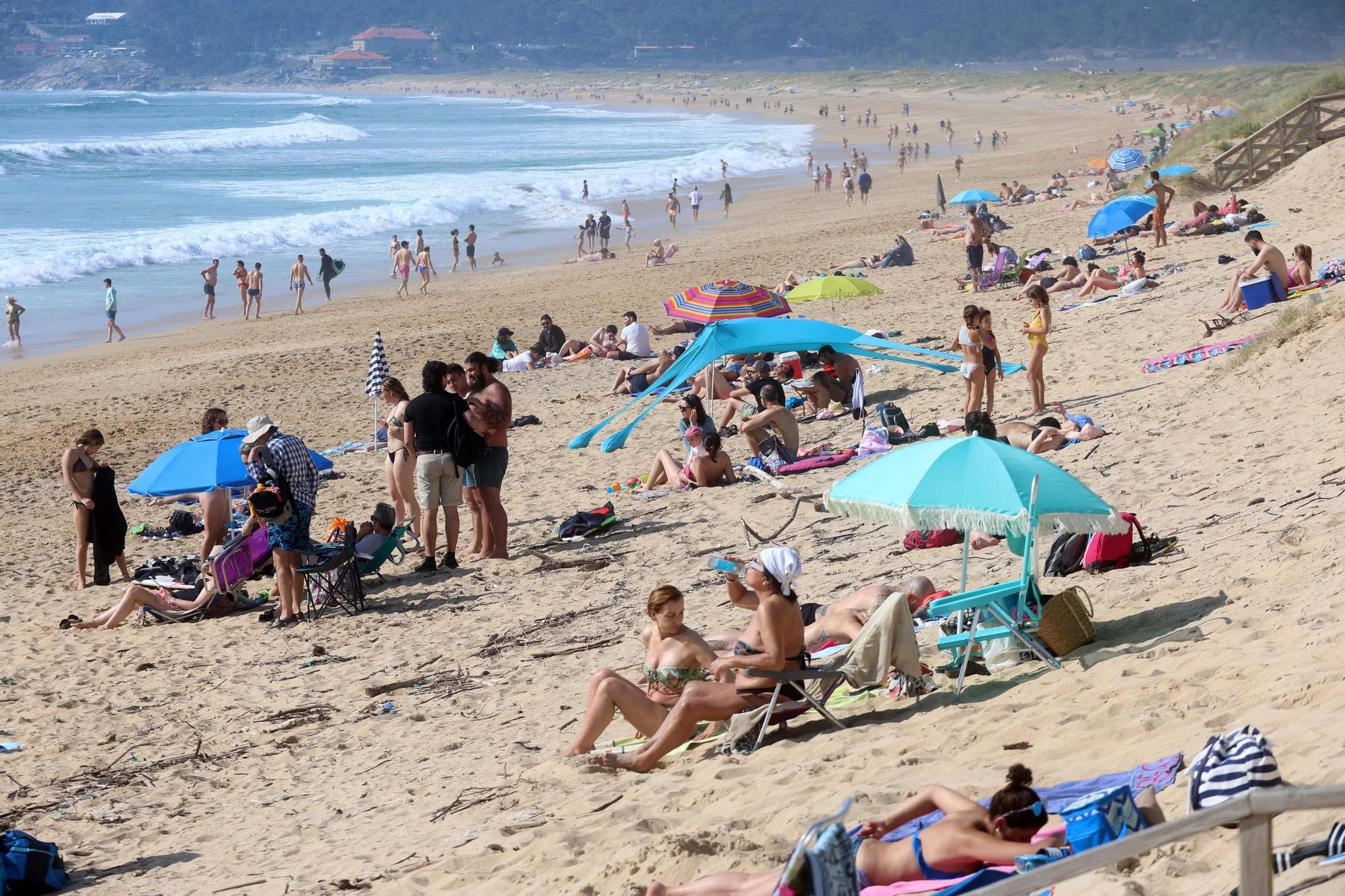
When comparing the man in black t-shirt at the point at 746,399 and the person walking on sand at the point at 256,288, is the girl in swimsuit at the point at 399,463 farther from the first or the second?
the person walking on sand at the point at 256,288

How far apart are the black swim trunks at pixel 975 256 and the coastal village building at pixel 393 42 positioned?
164682 millimetres

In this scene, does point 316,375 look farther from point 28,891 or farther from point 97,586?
point 28,891

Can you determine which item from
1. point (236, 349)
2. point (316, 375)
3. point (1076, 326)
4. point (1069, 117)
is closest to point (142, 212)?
point (236, 349)

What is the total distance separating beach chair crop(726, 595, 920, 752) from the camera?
18.7 ft

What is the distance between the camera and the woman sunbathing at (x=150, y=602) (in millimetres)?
8930

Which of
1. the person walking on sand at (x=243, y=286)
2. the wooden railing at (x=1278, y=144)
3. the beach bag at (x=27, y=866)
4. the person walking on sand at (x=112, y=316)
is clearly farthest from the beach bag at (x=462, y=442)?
the wooden railing at (x=1278, y=144)

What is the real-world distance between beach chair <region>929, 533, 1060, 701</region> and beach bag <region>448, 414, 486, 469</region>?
403 centimetres

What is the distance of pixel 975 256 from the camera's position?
19.3 m

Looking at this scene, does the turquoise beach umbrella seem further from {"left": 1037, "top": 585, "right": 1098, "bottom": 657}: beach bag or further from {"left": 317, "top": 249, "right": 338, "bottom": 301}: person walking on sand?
{"left": 317, "top": 249, "right": 338, "bottom": 301}: person walking on sand

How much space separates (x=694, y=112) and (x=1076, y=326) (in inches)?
3433

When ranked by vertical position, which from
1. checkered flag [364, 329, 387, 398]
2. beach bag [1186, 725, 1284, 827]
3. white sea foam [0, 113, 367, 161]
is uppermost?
white sea foam [0, 113, 367, 161]

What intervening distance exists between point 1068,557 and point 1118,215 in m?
11.9

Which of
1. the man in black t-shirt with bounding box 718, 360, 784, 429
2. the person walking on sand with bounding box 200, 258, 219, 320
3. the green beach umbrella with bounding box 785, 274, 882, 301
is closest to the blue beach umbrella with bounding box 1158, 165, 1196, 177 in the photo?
the green beach umbrella with bounding box 785, 274, 882, 301

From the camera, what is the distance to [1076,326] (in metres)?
14.7
